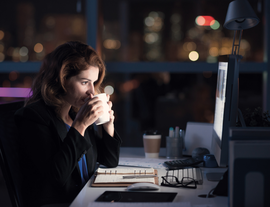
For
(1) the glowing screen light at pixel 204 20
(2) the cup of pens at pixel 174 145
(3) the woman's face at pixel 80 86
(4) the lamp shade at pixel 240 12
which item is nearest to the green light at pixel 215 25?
(1) the glowing screen light at pixel 204 20

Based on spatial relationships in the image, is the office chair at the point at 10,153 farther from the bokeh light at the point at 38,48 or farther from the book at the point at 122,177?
the bokeh light at the point at 38,48

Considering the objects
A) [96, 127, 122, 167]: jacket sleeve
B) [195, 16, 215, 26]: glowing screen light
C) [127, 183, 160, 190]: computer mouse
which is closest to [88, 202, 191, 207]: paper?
[127, 183, 160, 190]: computer mouse

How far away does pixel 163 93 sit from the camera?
10.7ft

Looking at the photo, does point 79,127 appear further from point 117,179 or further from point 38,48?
point 38,48

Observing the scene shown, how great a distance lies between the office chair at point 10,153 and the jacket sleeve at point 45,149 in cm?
6

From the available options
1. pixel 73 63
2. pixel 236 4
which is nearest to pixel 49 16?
pixel 73 63

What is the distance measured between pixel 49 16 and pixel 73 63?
2.39 m

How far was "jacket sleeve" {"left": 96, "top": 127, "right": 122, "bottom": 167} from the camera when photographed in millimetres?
1351

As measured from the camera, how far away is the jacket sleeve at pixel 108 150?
135cm

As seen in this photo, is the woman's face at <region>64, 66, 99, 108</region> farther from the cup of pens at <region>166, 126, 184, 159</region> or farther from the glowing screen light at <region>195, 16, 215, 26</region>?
the glowing screen light at <region>195, 16, 215, 26</region>

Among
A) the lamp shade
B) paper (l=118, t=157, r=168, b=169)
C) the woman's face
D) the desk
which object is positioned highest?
the lamp shade

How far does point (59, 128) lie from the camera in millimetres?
1170

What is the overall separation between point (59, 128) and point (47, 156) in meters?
0.14

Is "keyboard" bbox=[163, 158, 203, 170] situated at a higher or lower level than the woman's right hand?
lower
